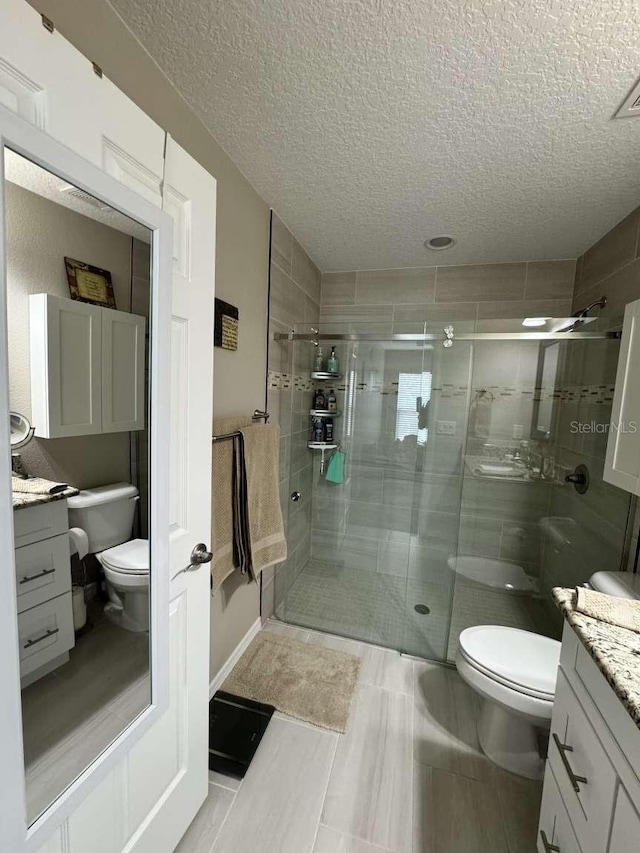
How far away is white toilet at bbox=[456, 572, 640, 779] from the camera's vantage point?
52.1 inches

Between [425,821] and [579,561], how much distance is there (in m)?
1.53

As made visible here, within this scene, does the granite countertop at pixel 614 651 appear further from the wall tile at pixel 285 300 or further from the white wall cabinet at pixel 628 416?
the wall tile at pixel 285 300

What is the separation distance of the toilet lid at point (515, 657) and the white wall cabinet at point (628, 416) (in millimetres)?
793

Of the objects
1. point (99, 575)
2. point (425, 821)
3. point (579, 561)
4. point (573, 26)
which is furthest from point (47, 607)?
point (579, 561)

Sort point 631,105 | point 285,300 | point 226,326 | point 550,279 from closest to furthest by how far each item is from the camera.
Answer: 1. point 631,105
2. point 226,326
3. point 285,300
4. point 550,279

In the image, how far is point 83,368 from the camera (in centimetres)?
69

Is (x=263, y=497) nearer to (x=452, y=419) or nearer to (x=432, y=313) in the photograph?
(x=452, y=419)

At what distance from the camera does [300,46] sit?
1008 millimetres

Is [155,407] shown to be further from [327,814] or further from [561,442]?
[561,442]

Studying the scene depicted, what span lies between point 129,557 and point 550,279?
9.71 ft

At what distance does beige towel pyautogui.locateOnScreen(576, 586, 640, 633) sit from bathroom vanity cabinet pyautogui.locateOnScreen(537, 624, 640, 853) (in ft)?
0.28

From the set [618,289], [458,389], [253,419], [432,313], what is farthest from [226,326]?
[618,289]

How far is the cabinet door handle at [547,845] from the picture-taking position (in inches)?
37.4

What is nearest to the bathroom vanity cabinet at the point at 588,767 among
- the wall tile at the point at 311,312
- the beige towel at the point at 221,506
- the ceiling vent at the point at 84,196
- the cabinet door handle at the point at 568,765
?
the cabinet door handle at the point at 568,765
